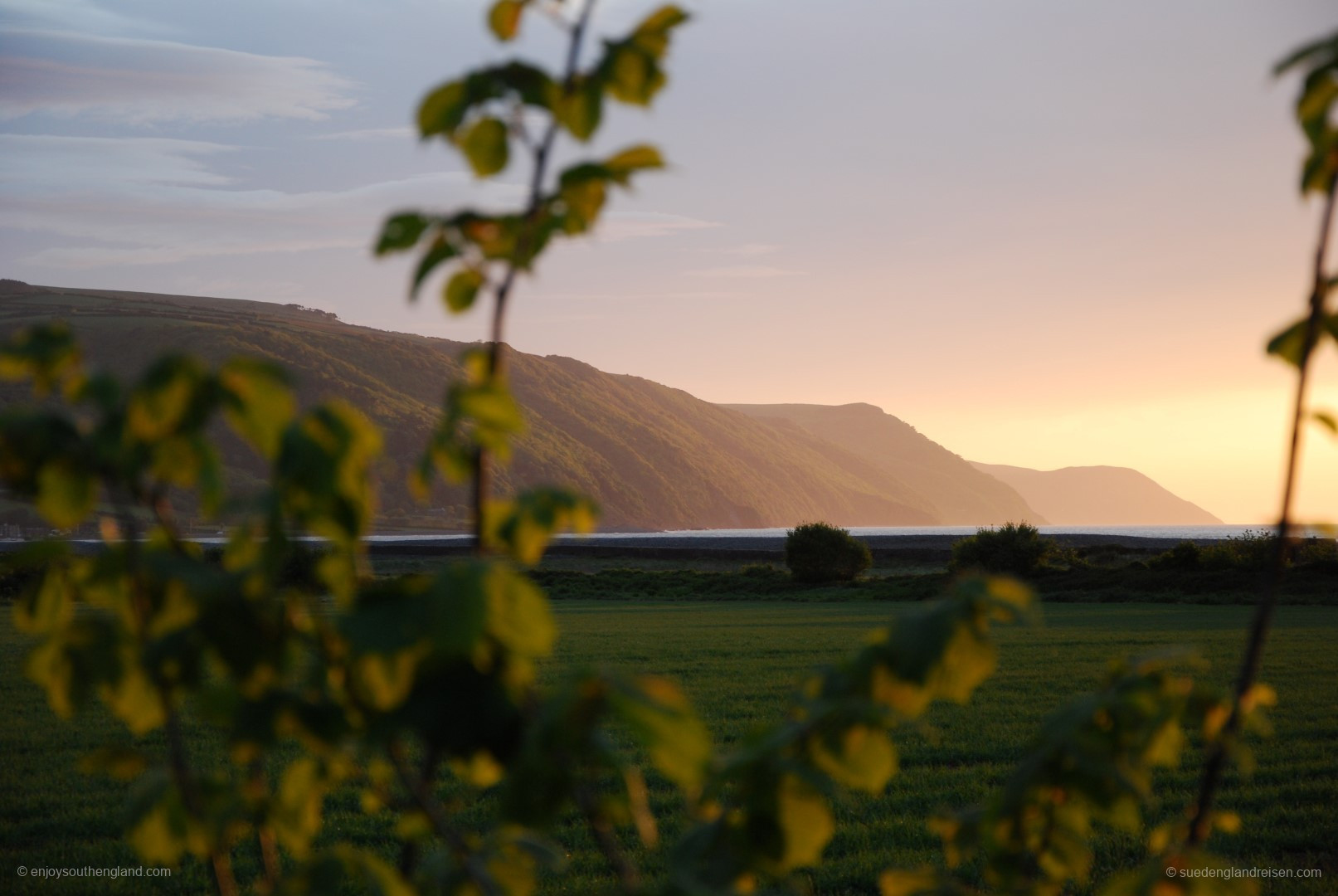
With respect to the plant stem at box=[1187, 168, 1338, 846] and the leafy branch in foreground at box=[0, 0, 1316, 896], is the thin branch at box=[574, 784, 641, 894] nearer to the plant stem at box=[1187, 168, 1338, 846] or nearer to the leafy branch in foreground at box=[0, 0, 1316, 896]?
the leafy branch in foreground at box=[0, 0, 1316, 896]

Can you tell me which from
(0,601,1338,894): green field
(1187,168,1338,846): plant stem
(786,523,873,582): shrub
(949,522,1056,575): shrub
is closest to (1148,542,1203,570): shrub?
(949,522,1056,575): shrub

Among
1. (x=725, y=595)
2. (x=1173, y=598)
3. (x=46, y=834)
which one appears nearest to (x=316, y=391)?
(x=725, y=595)

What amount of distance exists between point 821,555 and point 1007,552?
7.85 m

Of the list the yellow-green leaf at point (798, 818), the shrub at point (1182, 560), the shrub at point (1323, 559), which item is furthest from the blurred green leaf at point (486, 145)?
the shrub at point (1182, 560)

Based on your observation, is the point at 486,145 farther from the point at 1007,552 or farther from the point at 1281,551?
the point at 1007,552

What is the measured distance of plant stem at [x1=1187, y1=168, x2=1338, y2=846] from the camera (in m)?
1.22

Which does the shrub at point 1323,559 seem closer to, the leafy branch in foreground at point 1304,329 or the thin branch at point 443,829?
the leafy branch in foreground at point 1304,329

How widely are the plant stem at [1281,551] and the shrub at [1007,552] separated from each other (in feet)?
121

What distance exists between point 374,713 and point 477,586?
1.05 ft

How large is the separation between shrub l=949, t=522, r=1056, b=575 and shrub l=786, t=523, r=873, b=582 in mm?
4685

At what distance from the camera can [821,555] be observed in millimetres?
40469

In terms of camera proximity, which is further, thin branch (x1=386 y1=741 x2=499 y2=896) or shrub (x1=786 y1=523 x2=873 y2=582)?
shrub (x1=786 y1=523 x2=873 y2=582)

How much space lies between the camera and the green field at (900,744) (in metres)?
5.70

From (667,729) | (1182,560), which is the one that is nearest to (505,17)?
(667,729)
